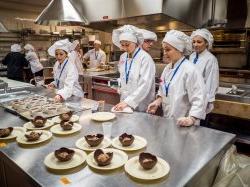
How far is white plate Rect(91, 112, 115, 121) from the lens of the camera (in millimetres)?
1767

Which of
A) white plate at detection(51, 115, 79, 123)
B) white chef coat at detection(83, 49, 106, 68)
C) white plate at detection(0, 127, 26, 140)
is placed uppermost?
white chef coat at detection(83, 49, 106, 68)

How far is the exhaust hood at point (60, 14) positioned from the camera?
228 centimetres

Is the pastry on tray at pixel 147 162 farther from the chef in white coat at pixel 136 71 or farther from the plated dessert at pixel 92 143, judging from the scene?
the chef in white coat at pixel 136 71

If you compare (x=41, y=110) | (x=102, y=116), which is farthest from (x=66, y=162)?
(x=41, y=110)

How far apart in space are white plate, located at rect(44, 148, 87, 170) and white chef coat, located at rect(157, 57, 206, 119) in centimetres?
92

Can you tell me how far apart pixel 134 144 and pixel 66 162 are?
1.30 ft

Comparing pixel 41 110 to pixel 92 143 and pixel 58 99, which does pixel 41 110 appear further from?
pixel 92 143

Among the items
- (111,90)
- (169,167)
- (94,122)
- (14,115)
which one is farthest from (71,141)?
(111,90)

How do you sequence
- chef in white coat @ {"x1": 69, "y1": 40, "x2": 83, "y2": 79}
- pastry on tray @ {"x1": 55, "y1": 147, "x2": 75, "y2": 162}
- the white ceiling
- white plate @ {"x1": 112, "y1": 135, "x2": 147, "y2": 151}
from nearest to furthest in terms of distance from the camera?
pastry on tray @ {"x1": 55, "y1": 147, "x2": 75, "y2": 162} < white plate @ {"x1": 112, "y1": 135, "x2": 147, "y2": 151} < chef in white coat @ {"x1": 69, "y1": 40, "x2": 83, "y2": 79} < the white ceiling

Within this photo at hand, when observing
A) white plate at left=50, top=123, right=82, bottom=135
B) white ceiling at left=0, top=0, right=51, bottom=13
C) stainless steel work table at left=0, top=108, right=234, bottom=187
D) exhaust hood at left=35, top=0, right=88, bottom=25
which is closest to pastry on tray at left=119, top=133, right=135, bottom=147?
stainless steel work table at left=0, top=108, right=234, bottom=187

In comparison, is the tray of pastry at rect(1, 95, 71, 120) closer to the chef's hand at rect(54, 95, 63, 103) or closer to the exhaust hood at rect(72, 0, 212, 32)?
the chef's hand at rect(54, 95, 63, 103)

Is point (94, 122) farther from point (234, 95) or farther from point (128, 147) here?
point (234, 95)

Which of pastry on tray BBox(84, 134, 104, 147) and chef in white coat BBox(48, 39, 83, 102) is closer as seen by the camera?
pastry on tray BBox(84, 134, 104, 147)

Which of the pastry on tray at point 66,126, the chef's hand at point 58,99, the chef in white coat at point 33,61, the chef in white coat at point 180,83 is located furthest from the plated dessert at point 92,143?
the chef in white coat at point 33,61
